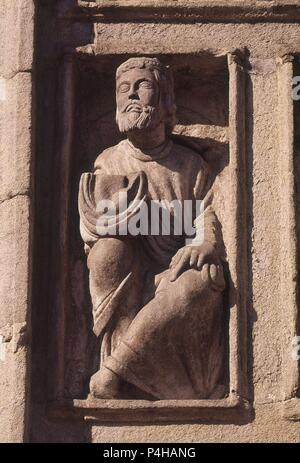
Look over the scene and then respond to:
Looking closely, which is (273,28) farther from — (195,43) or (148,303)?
(148,303)

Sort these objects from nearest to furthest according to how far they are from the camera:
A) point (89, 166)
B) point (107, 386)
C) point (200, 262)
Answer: point (107, 386) → point (200, 262) → point (89, 166)

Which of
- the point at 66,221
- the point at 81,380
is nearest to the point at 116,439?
the point at 81,380

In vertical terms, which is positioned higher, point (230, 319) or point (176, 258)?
point (176, 258)

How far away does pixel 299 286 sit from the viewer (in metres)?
11.9

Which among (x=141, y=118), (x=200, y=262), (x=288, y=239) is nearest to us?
(x=200, y=262)

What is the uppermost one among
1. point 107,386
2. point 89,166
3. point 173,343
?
point 89,166

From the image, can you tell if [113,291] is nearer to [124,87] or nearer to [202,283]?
[202,283]

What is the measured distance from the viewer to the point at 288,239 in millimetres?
11992

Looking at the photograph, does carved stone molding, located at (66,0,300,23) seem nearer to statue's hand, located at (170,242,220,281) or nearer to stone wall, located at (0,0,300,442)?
stone wall, located at (0,0,300,442)

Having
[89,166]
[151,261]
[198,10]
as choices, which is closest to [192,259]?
[151,261]

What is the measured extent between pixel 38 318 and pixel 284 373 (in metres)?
1.36

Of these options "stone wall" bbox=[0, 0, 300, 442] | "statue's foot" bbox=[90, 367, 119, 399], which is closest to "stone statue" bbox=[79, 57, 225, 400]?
"statue's foot" bbox=[90, 367, 119, 399]

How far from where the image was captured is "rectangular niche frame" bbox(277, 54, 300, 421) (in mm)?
11742

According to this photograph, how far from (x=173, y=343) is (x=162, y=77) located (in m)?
1.52
